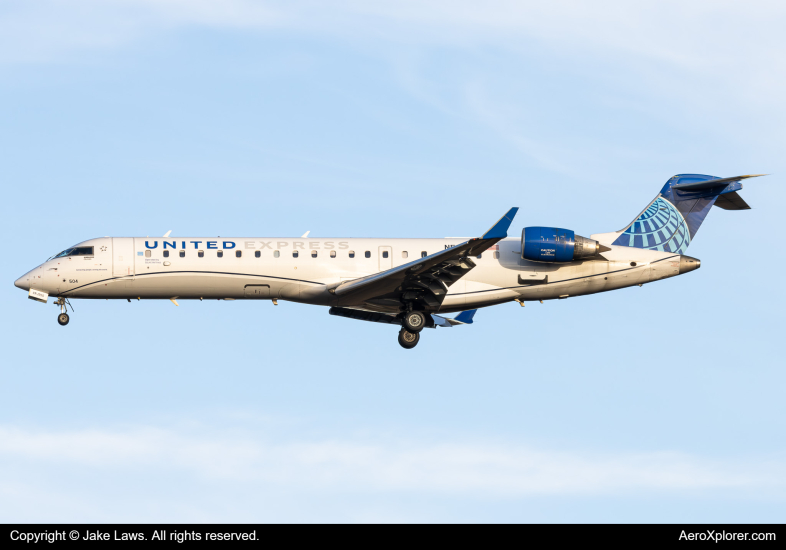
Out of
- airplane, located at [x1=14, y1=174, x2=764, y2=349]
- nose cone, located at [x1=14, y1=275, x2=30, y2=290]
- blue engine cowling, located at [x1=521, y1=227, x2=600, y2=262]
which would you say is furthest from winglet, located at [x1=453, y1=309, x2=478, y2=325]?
nose cone, located at [x1=14, y1=275, x2=30, y2=290]

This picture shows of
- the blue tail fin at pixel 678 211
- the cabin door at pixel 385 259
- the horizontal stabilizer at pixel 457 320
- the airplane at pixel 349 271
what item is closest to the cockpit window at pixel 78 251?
the airplane at pixel 349 271

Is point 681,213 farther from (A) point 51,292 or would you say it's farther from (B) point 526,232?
(A) point 51,292

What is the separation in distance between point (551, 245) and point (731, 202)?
798 cm

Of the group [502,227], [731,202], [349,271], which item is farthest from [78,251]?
[731,202]

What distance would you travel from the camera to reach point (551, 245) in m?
36.9

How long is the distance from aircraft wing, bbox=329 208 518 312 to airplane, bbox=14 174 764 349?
48mm

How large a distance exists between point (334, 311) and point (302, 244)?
343 centimetres

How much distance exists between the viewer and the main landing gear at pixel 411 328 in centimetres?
3781

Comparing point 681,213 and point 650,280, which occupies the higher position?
point 681,213

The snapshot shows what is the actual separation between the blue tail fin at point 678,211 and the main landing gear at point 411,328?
25.4ft

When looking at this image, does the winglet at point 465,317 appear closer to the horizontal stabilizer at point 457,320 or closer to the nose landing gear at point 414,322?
the horizontal stabilizer at point 457,320

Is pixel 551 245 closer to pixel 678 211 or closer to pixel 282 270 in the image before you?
pixel 678 211

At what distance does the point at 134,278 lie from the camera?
37281mm

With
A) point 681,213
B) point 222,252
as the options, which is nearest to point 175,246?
point 222,252
